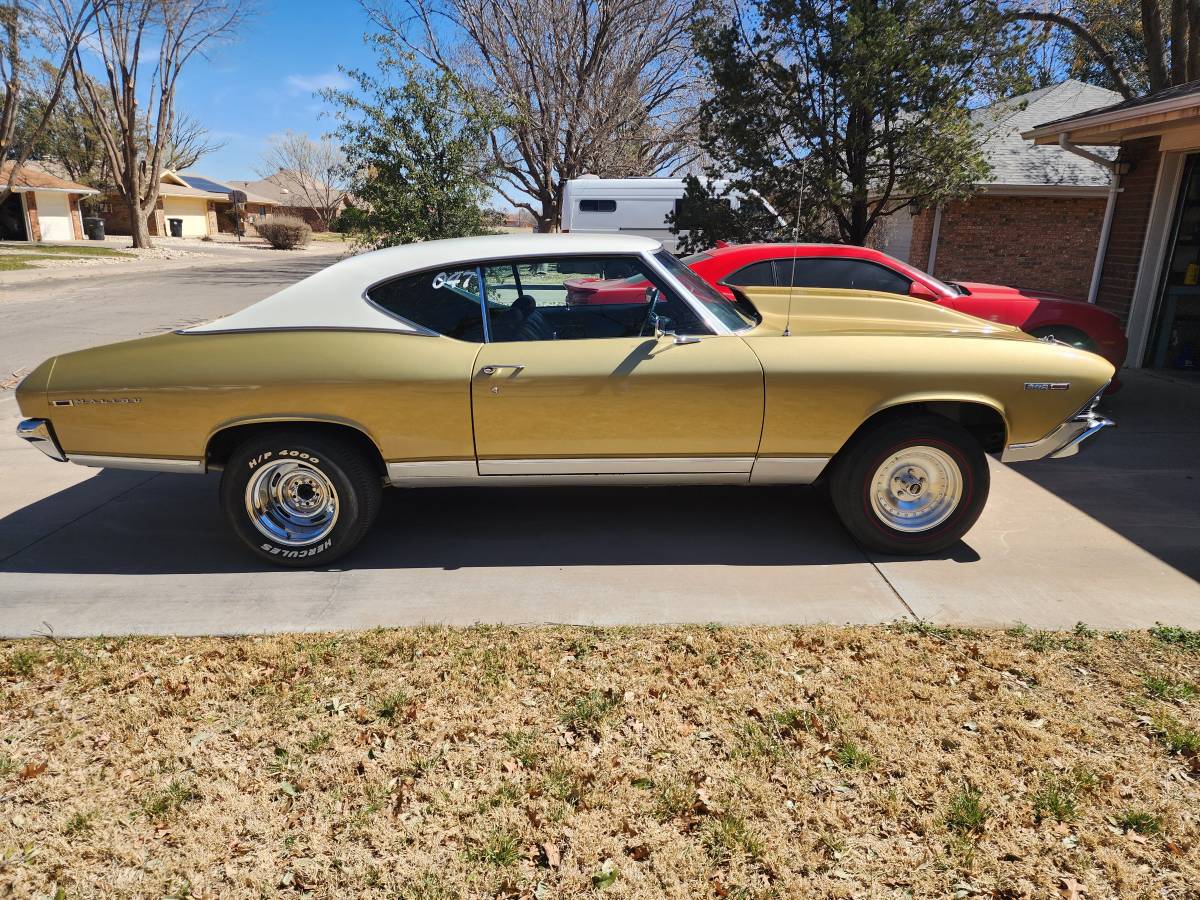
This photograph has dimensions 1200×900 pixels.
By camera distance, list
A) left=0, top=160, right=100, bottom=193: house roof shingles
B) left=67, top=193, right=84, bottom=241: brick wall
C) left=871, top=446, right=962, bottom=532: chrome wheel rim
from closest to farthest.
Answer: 1. left=871, top=446, right=962, bottom=532: chrome wheel rim
2. left=0, top=160, right=100, bottom=193: house roof shingles
3. left=67, top=193, right=84, bottom=241: brick wall

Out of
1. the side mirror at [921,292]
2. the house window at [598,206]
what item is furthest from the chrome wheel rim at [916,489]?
the house window at [598,206]

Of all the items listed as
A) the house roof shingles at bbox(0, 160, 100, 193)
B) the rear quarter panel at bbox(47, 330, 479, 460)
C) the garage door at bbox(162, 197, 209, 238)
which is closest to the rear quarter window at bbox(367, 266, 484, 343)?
the rear quarter panel at bbox(47, 330, 479, 460)

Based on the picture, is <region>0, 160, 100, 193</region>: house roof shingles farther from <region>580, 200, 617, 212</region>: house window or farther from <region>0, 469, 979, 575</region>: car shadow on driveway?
<region>0, 469, 979, 575</region>: car shadow on driveway

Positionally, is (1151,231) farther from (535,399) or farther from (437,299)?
(437,299)

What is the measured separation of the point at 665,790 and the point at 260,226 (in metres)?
52.0

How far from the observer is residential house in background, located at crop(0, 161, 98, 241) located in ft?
131

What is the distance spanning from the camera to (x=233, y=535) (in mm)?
4805

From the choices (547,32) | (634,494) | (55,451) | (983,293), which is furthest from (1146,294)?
(547,32)

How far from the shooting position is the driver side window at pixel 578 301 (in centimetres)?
420

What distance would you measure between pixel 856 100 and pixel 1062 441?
7322 mm

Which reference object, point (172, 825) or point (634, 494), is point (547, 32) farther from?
point (172, 825)

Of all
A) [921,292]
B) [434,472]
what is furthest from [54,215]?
[434,472]

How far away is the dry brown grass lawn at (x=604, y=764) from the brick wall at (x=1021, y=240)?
14812mm

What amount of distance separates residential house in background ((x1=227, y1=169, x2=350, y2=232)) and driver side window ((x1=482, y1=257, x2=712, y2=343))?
3083 inches
